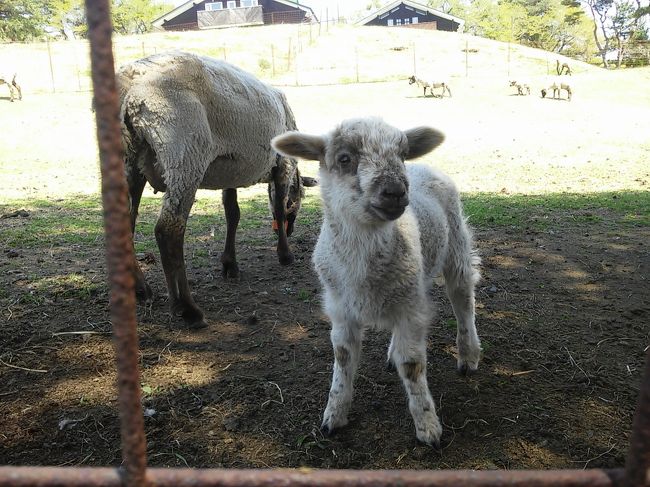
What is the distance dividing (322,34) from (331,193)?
51821mm

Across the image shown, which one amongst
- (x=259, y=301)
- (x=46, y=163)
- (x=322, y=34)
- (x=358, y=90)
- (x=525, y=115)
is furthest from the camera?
(x=322, y=34)

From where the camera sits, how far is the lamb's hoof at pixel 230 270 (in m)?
5.90

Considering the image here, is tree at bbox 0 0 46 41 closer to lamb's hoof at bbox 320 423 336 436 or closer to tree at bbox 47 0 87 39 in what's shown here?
tree at bbox 47 0 87 39

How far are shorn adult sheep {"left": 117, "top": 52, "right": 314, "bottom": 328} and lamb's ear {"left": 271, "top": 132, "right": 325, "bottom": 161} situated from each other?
1485 millimetres

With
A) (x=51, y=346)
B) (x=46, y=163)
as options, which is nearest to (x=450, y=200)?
(x=51, y=346)

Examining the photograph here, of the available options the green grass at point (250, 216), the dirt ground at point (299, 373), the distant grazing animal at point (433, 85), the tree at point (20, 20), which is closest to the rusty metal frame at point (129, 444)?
the dirt ground at point (299, 373)

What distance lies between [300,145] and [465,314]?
1783 mm

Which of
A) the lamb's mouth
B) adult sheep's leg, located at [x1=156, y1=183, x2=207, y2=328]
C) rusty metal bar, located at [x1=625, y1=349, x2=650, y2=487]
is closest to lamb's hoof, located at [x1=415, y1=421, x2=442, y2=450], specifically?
the lamb's mouth

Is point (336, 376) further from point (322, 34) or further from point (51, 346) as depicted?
point (322, 34)

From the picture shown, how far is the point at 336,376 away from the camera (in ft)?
10.5

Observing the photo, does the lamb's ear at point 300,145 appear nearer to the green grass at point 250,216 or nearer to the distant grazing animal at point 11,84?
the green grass at point 250,216

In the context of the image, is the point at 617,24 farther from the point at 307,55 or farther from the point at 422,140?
the point at 422,140

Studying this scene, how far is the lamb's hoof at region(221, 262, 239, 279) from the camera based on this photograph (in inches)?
232

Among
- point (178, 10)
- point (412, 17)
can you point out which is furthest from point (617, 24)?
point (178, 10)
